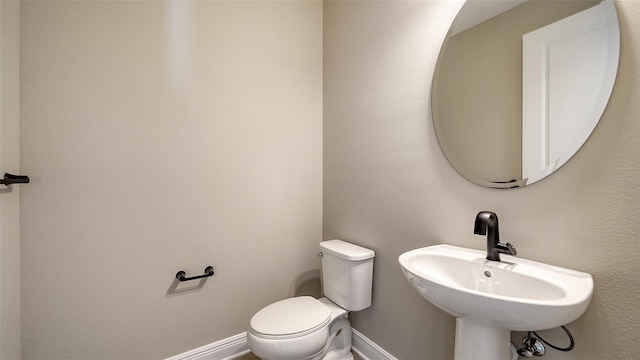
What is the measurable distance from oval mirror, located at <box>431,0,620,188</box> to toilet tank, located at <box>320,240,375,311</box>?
2.34 feet

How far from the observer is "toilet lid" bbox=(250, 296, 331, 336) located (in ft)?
4.07

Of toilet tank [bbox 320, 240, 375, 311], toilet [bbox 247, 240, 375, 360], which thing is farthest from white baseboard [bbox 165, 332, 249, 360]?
toilet tank [bbox 320, 240, 375, 311]

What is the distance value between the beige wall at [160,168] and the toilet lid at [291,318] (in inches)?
14.0

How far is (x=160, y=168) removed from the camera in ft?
4.61

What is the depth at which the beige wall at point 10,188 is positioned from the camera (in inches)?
38.7

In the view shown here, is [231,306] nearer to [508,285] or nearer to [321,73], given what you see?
[508,285]

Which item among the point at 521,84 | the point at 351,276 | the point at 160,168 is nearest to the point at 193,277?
the point at 160,168

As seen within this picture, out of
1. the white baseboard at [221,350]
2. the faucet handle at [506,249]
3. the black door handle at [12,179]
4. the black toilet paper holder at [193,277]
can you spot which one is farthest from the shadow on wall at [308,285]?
the black door handle at [12,179]

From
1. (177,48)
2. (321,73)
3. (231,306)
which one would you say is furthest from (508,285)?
(177,48)

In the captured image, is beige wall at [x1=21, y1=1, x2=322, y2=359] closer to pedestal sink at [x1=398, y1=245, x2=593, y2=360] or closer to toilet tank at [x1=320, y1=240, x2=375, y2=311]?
toilet tank at [x1=320, y1=240, x2=375, y2=311]

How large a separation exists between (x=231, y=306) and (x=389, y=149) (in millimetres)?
1368

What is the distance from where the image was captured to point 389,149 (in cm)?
143

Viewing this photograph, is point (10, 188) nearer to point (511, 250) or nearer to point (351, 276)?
point (351, 276)

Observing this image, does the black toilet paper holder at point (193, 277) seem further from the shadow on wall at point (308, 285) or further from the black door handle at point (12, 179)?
the black door handle at point (12, 179)
